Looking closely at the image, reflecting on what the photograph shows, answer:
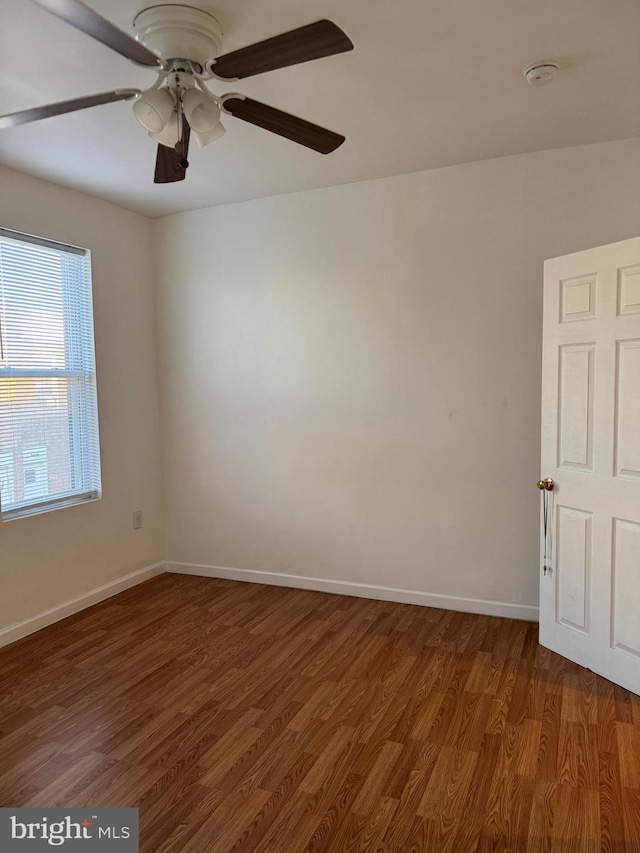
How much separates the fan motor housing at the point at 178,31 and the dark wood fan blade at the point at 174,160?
0.22 metres

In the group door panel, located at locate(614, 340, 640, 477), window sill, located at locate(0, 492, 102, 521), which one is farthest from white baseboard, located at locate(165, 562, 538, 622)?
door panel, located at locate(614, 340, 640, 477)

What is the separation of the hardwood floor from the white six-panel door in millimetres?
212

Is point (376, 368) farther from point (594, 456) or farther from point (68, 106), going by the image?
point (68, 106)

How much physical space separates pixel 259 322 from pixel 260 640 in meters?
2.10

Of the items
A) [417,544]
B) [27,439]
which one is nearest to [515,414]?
[417,544]

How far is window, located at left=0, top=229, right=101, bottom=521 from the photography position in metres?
3.35

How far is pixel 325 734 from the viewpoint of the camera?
93.6 inches

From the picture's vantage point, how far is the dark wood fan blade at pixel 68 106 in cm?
181

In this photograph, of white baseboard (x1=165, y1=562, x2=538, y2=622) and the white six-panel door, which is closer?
the white six-panel door

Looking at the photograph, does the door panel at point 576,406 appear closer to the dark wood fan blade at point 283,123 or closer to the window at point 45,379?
the dark wood fan blade at point 283,123

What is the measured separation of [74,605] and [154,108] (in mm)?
3023

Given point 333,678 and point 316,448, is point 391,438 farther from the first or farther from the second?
point 333,678

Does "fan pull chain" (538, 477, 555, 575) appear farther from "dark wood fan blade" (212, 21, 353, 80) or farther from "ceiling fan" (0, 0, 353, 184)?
"dark wood fan blade" (212, 21, 353, 80)

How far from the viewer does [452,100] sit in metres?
2.58
